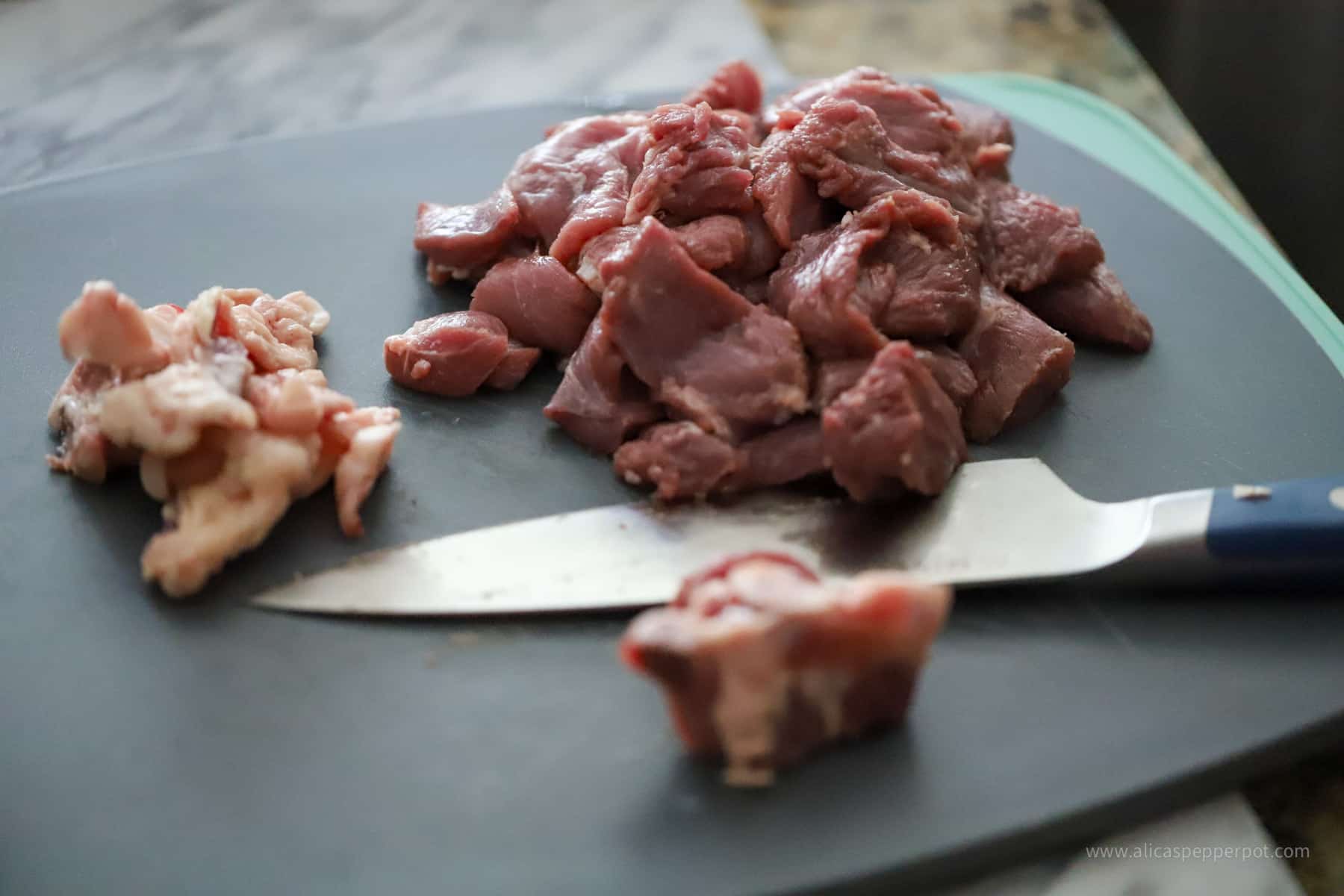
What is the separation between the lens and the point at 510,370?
2486 millimetres

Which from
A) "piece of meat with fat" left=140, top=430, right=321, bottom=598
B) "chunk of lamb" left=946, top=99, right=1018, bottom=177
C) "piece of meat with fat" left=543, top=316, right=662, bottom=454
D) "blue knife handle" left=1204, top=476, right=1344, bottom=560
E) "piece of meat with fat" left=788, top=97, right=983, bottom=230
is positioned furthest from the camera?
"chunk of lamb" left=946, top=99, right=1018, bottom=177

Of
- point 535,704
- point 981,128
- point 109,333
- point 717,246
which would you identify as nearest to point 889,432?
point 717,246

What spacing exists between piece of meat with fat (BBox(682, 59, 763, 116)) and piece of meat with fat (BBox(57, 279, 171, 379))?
4.54 feet

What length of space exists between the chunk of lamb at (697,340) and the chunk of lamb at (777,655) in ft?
1.66

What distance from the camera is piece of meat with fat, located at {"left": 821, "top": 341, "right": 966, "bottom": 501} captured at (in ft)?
6.84

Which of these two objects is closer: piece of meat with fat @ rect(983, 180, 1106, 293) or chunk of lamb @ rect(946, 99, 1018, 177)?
piece of meat with fat @ rect(983, 180, 1106, 293)

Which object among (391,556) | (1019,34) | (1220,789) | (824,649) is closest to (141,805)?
(391,556)

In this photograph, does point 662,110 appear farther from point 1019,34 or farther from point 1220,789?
point 1019,34

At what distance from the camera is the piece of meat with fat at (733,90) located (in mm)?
2891

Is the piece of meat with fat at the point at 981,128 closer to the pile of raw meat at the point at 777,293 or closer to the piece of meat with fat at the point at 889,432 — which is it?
the pile of raw meat at the point at 777,293

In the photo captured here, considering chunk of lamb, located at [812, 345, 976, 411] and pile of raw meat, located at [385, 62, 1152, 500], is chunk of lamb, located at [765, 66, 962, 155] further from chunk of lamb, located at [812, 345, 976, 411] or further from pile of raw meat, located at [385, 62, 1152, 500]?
chunk of lamb, located at [812, 345, 976, 411]

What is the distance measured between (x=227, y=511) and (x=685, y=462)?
31.8 inches

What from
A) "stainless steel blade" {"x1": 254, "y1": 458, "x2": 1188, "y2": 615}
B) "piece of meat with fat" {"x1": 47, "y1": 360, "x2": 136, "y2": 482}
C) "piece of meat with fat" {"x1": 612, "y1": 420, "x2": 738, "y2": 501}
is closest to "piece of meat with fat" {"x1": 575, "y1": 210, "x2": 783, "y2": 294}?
"piece of meat with fat" {"x1": 612, "y1": 420, "x2": 738, "y2": 501}

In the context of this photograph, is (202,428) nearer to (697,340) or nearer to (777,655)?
(697,340)
